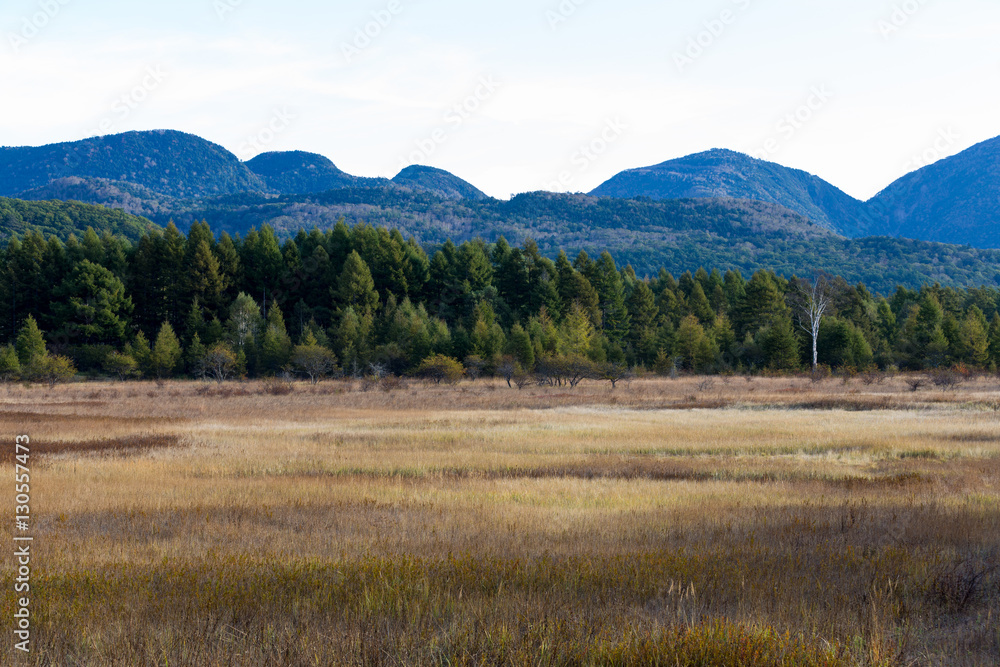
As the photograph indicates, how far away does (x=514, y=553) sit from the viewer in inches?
377

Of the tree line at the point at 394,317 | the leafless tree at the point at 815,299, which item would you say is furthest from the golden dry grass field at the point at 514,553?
the leafless tree at the point at 815,299

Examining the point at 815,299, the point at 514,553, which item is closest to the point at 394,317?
the point at 815,299

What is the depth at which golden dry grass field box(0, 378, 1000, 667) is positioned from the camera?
20.5ft

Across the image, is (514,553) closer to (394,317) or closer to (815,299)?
(394,317)

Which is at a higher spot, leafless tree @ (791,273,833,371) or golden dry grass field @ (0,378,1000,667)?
leafless tree @ (791,273,833,371)

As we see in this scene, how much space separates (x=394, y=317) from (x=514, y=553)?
74.2m

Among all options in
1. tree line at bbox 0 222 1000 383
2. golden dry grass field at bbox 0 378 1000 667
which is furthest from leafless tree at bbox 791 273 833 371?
golden dry grass field at bbox 0 378 1000 667

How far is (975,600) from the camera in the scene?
305 inches

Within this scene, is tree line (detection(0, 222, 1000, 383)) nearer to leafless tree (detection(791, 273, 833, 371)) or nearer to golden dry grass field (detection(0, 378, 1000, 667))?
leafless tree (detection(791, 273, 833, 371))

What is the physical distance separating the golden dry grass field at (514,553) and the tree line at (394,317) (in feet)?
161

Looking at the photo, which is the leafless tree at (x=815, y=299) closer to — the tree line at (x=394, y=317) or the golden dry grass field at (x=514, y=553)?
the tree line at (x=394, y=317)

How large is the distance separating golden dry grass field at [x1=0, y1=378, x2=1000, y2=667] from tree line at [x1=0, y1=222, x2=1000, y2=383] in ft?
161

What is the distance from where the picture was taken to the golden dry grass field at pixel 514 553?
20.5ft

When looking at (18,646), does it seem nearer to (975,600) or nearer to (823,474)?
(975,600)
